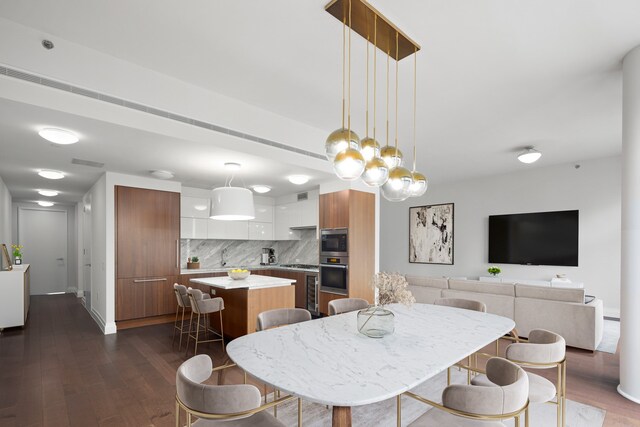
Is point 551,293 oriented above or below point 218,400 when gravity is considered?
below

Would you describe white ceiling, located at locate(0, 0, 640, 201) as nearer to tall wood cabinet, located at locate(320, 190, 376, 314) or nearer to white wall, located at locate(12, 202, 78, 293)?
→ tall wood cabinet, located at locate(320, 190, 376, 314)

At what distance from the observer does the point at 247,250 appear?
7.50m

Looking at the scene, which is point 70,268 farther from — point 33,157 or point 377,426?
point 377,426

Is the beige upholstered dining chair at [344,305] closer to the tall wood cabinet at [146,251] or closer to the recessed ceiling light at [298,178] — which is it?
the recessed ceiling light at [298,178]

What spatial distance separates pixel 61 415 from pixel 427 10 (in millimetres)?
3967

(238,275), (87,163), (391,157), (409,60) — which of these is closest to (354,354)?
(391,157)

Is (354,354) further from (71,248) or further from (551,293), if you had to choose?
(71,248)

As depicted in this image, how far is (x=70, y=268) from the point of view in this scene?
9.01 metres

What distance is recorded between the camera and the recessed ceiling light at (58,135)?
3021mm

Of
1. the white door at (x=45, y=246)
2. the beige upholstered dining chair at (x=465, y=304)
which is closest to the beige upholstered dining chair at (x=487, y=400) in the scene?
the beige upholstered dining chair at (x=465, y=304)

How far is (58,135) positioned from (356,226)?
3908 mm

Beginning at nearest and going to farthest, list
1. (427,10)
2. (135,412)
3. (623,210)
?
(427,10)
(135,412)
(623,210)

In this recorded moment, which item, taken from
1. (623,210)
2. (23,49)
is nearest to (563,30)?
(623,210)

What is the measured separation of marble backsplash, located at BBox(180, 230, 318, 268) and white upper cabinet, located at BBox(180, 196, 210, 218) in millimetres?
651
